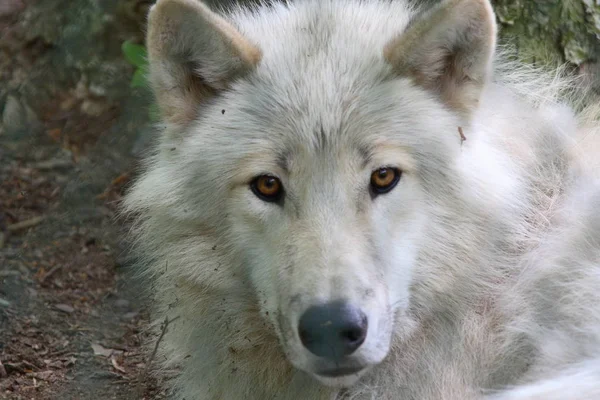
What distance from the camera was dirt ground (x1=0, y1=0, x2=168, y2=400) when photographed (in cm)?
495

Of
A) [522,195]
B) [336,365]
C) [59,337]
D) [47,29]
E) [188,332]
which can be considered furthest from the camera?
[47,29]

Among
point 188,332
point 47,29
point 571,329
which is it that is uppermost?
point 571,329

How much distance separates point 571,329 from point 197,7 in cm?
202

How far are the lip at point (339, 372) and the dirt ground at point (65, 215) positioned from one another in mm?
1778

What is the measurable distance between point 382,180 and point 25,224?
3.43m

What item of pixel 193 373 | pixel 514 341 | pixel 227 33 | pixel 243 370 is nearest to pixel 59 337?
pixel 193 373

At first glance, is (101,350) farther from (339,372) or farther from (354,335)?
(354,335)

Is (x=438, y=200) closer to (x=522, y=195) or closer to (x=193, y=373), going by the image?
(x=522, y=195)

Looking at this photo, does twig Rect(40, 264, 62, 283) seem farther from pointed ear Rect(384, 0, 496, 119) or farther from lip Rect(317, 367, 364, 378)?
pointed ear Rect(384, 0, 496, 119)

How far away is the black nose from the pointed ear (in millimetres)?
1120

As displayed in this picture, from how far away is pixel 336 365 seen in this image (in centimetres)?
327

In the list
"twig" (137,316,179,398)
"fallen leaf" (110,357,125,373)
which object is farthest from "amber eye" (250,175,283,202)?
"fallen leaf" (110,357,125,373)

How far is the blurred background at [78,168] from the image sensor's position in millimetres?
5008

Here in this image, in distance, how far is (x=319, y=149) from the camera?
3502mm
